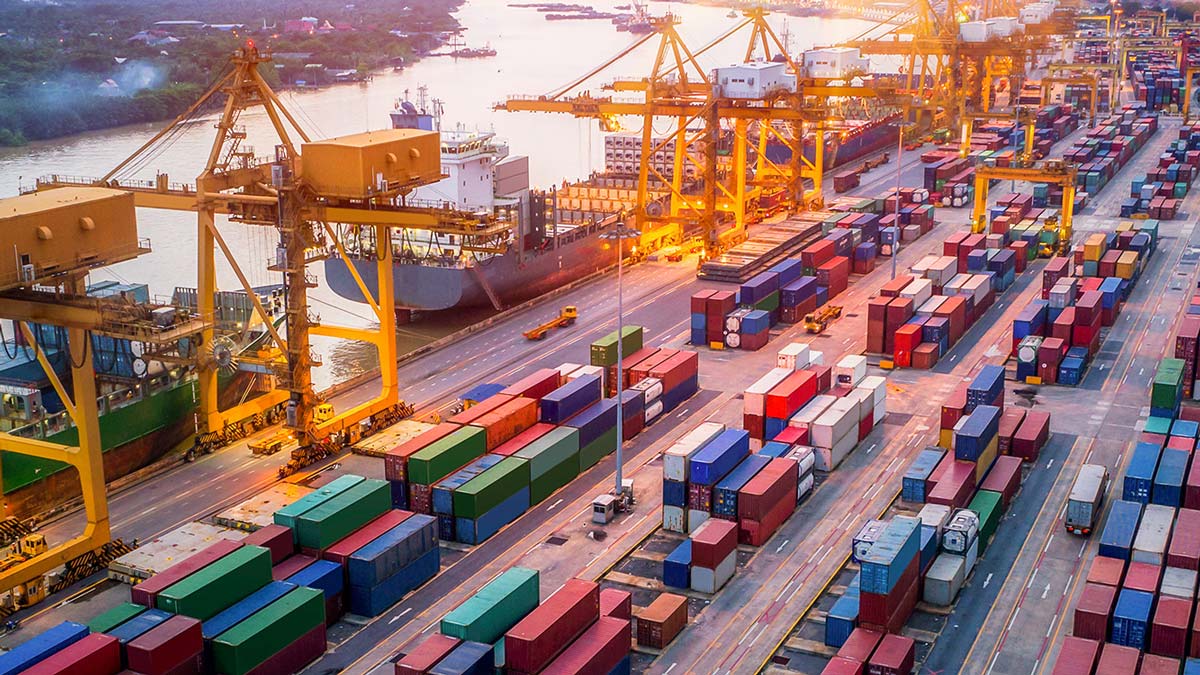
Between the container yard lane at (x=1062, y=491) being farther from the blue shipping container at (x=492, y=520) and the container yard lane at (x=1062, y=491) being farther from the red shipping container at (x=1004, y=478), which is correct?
the blue shipping container at (x=492, y=520)

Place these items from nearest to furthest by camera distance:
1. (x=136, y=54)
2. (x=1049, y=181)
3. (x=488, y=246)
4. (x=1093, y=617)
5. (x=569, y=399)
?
(x=1093, y=617) < (x=569, y=399) < (x=488, y=246) < (x=1049, y=181) < (x=136, y=54)

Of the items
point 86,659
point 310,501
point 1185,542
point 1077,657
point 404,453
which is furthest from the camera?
point 404,453

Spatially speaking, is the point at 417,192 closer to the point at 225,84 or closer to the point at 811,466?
the point at 225,84

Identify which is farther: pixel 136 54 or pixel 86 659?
pixel 136 54

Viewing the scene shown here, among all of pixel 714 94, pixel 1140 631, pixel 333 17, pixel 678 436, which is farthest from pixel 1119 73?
pixel 1140 631

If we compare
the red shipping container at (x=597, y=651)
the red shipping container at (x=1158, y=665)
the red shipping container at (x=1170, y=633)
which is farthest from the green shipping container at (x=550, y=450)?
the red shipping container at (x=1158, y=665)

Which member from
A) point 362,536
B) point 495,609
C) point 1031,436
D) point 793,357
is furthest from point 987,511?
point 362,536

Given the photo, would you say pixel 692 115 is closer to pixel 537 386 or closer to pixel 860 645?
pixel 537 386
